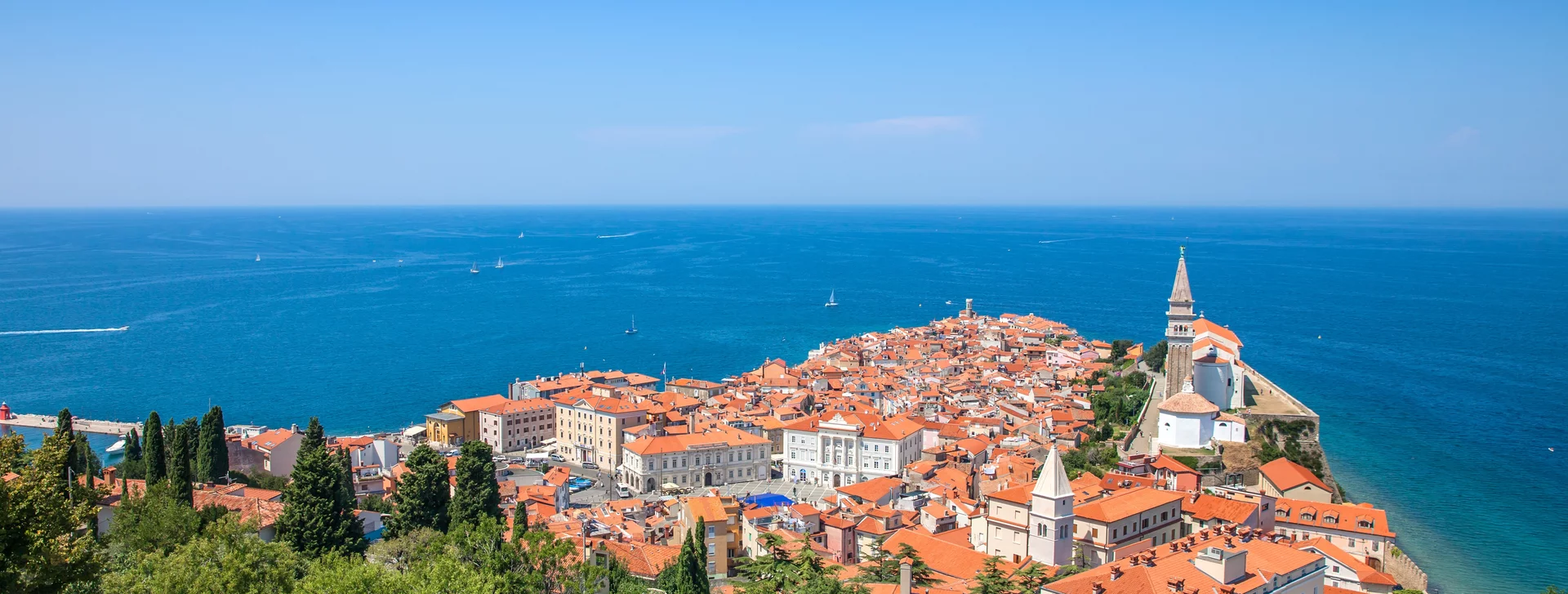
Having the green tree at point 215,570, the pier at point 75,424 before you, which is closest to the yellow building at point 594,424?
the pier at point 75,424

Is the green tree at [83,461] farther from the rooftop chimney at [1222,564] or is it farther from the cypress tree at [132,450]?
the rooftop chimney at [1222,564]

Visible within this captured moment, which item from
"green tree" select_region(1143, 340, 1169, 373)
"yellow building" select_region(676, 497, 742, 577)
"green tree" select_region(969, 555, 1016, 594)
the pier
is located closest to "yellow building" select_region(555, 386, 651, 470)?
"yellow building" select_region(676, 497, 742, 577)

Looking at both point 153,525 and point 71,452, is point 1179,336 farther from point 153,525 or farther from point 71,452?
point 71,452

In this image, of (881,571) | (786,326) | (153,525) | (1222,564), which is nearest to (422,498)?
(153,525)

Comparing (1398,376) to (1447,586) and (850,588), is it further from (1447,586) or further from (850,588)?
(850,588)

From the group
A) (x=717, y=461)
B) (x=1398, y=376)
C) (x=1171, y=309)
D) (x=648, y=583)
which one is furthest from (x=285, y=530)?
(x=1398, y=376)
